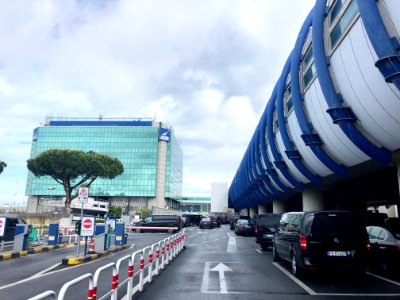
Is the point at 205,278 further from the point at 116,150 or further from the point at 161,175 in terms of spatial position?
the point at 116,150

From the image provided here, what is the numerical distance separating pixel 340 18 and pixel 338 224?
8.03 metres

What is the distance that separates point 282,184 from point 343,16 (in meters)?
19.4

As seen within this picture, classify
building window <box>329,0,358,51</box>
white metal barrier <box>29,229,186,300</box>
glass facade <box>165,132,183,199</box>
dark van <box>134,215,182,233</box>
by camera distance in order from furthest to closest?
glass facade <box>165,132,183,199</box> → dark van <box>134,215,182,233</box> → building window <box>329,0,358,51</box> → white metal barrier <box>29,229,186,300</box>

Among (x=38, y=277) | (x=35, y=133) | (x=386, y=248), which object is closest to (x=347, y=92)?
(x=386, y=248)

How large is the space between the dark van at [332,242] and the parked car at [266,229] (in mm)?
7756

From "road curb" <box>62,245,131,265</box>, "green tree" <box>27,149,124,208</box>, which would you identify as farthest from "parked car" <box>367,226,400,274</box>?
"green tree" <box>27,149,124,208</box>

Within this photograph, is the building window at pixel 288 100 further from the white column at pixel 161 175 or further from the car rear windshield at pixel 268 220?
the white column at pixel 161 175

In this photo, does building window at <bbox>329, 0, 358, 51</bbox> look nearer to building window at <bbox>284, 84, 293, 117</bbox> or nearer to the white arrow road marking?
building window at <bbox>284, 84, 293, 117</bbox>

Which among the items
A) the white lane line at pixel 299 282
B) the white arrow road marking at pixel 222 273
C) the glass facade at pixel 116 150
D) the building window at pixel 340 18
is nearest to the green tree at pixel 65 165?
the glass facade at pixel 116 150

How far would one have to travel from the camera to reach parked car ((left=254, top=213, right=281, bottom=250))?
17.5 meters

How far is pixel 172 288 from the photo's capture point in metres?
8.18

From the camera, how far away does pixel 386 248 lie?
32.7 ft

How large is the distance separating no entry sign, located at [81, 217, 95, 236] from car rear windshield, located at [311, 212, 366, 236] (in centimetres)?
827

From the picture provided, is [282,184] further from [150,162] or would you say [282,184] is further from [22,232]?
[150,162]
